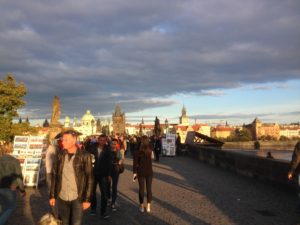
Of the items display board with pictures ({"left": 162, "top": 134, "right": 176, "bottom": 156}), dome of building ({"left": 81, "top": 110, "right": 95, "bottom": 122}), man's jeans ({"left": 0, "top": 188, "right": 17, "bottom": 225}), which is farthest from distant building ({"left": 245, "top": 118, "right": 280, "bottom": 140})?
man's jeans ({"left": 0, "top": 188, "right": 17, "bottom": 225})

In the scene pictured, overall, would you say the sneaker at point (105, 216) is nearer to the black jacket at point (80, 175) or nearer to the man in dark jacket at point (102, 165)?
the man in dark jacket at point (102, 165)

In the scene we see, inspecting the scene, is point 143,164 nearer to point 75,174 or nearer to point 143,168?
point 143,168

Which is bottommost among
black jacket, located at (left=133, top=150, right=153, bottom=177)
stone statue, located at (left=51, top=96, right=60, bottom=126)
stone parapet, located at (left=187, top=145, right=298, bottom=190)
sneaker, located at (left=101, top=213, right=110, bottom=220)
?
sneaker, located at (left=101, top=213, right=110, bottom=220)

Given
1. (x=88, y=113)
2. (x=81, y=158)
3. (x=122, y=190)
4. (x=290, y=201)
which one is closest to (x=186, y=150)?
(x=122, y=190)

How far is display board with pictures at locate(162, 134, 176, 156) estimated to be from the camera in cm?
3266

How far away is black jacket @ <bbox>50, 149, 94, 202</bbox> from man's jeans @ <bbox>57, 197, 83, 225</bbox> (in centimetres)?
10

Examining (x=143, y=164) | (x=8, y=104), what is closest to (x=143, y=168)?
(x=143, y=164)

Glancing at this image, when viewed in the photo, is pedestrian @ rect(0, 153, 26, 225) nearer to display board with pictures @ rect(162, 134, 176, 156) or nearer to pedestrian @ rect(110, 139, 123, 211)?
pedestrian @ rect(110, 139, 123, 211)

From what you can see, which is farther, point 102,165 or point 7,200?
point 102,165

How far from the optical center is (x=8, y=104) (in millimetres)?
24906

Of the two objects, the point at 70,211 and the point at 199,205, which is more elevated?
the point at 70,211

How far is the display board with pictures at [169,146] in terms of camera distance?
32.7 m

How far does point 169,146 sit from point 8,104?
13.0 metres

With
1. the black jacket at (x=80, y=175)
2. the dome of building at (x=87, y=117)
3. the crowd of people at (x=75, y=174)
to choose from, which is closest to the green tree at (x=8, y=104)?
the crowd of people at (x=75, y=174)
